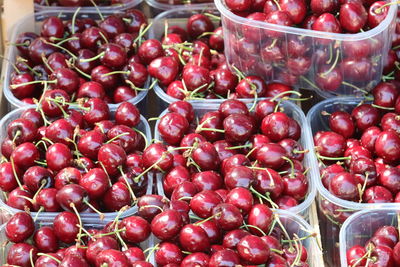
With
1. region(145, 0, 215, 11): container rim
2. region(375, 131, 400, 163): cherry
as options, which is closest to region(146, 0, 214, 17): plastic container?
region(145, 0, 215, 11): container rim

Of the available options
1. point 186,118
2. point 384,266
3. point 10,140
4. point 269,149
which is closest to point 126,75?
point 186,118

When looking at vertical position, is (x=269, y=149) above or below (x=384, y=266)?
above

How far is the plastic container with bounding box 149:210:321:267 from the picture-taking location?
2199 mm

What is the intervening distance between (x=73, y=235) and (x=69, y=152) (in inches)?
14.2

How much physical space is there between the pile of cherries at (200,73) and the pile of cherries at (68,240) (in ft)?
2.42

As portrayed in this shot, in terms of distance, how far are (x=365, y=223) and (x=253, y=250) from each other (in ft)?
1.59

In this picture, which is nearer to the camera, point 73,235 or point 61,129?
point 73,235

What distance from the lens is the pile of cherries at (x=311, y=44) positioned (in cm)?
255

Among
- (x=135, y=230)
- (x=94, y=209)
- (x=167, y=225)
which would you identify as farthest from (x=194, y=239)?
(x=94, y=209)

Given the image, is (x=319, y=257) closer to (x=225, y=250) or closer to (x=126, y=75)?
(x=225, y=250)

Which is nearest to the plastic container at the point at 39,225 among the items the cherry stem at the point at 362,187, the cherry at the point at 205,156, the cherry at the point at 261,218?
the cherry at the point at 205,156

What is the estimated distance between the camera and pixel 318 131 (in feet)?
9.09

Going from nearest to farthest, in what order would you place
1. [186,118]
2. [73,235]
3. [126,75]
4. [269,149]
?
[73,235] < [269,149] < [186,118] < [126,75]

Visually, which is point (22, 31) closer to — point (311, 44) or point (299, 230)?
point (311, 44)
